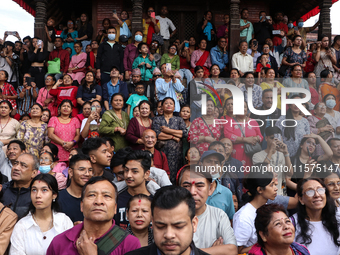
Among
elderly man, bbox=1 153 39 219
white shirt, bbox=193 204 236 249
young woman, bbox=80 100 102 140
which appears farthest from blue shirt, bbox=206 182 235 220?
young woman, bbox=80 100 102 140

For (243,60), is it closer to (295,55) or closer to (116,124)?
(295,55)

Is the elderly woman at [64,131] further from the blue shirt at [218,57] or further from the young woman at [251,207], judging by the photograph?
the blue shirt at [218,57]

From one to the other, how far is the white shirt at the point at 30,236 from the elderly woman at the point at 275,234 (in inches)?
66.8

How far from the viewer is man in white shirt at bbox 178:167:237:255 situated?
10.1 ft

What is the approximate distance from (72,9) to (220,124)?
9.97 meters

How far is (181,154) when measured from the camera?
238 inches

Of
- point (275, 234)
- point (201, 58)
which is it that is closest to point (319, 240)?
point (275, 234)

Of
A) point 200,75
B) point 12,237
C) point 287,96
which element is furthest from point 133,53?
point 12,237

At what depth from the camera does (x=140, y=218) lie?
326 cm

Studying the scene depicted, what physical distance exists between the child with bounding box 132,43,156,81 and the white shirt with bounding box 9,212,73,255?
542cm

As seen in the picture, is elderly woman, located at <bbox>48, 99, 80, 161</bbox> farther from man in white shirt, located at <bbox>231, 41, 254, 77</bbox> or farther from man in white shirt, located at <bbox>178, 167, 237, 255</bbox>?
man in white shirt, located at <bbox>231, 41, 254, 77</bbox>

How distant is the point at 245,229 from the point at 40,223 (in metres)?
1.83

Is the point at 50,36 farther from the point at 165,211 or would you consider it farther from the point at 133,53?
the point at 165,211

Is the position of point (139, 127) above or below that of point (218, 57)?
below
